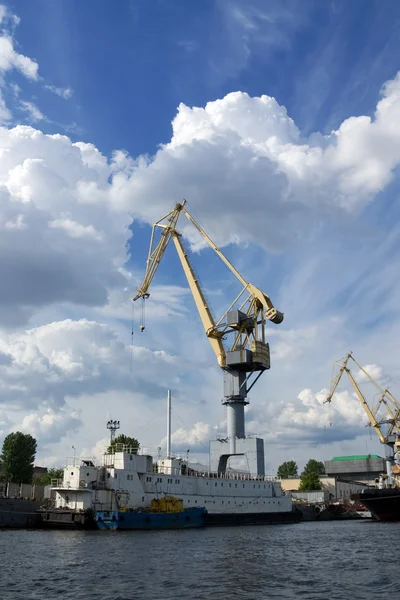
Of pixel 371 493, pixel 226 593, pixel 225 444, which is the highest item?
pixel 225 444

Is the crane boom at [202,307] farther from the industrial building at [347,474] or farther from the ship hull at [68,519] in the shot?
the industrial building at [347,474]

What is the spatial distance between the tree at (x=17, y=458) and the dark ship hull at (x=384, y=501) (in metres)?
55.4

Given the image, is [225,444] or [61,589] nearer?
[61,589]

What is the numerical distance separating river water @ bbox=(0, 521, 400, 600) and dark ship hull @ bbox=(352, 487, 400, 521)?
2419 cm

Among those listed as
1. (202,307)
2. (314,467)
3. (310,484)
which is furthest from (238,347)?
(314,467)

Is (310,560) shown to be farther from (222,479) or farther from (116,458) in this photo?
(222,479)

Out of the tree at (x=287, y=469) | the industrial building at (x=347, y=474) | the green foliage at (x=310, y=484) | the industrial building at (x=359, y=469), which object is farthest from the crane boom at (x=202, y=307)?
the tree at (x=287, y=469)

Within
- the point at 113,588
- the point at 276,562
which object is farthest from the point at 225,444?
the point at 113,588

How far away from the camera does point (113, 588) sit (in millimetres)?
26516

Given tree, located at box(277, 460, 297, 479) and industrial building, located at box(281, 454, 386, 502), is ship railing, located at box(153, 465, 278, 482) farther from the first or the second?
tree, located at box(277, 460, 297, 479)

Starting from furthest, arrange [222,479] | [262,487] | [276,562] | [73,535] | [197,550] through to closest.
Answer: [262,487] → [222,479] → [73,535] → [197,550] → [276,562]

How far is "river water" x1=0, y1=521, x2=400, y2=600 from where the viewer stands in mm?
25797

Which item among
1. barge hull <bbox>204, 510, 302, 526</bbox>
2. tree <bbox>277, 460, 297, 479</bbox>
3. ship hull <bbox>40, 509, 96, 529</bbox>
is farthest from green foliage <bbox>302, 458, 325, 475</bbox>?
ship hull <bbox>40, 509, 96, 529</bbox>

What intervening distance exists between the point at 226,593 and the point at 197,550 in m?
16.1
